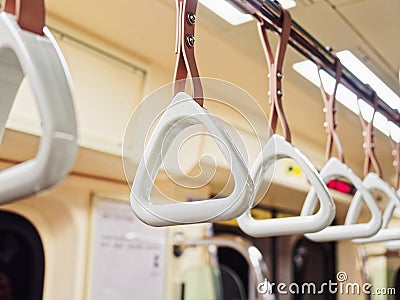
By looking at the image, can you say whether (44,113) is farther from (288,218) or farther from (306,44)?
(306,44)

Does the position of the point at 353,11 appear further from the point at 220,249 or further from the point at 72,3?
the point at 220,249

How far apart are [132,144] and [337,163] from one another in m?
0.40

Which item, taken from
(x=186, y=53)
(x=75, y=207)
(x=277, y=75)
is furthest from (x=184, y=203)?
(x=75, y=207)

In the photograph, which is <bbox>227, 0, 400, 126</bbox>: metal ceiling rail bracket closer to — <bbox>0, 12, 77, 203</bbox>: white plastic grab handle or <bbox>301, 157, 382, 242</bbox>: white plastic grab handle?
<bbox>301, 157, 382, 242</bbox>: white plastic grab handle

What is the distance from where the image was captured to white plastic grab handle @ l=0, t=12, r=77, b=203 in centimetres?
37

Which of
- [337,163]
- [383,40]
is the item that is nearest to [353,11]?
[383,40]

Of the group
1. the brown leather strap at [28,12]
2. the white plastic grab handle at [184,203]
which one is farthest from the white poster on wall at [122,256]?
the brown leather strap at [28,12]

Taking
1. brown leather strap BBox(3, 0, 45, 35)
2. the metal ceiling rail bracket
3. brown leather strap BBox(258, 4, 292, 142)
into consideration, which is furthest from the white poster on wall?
brown leather strap BBox(3, 0, 45, 35)

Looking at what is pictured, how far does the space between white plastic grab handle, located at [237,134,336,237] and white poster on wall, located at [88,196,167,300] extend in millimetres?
1310

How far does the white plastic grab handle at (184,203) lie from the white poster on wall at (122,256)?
1410mm

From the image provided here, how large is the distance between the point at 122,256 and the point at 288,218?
1.45 metres

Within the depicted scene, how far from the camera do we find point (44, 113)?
37 centimetres

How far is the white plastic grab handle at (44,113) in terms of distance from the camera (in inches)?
14.5

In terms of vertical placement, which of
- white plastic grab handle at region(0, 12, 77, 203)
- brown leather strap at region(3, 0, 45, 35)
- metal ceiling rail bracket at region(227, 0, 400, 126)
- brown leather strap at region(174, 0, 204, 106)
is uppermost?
metal ceiling rail bracket at region(227, 0, 400, 126)
